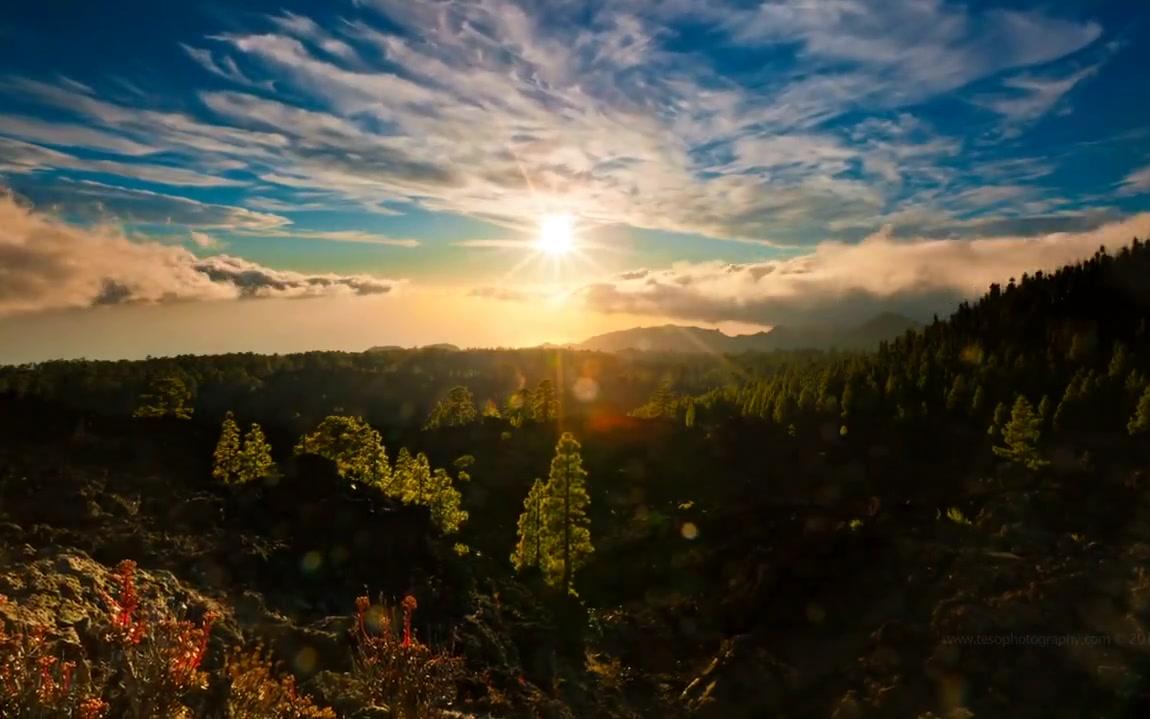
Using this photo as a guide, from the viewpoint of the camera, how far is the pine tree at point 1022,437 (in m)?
74.9

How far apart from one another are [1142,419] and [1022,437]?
1361 centimetres

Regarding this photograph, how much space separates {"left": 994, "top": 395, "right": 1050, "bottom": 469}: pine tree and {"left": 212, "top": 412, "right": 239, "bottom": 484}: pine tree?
3146 inches

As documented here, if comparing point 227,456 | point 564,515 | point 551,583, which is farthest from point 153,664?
point 227,456

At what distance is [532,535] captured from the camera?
5838cm

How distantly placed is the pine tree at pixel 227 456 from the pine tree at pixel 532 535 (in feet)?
77.4

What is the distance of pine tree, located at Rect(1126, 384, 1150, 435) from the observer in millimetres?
76125

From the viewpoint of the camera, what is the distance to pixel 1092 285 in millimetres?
160750

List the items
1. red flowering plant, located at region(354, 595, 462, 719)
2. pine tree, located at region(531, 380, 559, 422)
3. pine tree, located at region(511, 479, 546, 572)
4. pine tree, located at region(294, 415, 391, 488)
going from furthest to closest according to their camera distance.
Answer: pine tree, located at region(531, 380, 559, 422)
pine tree, located at region(294, 415, 391, 488)
pine tree, located at region(511, 479, 546, 572)
red flowering plant, located at region(354, 595, 462, 719)

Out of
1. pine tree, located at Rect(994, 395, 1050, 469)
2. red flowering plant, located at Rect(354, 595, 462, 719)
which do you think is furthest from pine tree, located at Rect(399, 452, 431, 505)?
pine tree, located at Rect(994, 395, 1050, 469)

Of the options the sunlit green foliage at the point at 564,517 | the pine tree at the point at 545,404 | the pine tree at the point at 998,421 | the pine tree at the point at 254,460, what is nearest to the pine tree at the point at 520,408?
the pine tree at the point at 545,404

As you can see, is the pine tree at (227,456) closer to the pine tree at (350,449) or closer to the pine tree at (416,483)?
the pine tree at (350,449)

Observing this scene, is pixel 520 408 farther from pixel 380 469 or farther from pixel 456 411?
pixel 380 469

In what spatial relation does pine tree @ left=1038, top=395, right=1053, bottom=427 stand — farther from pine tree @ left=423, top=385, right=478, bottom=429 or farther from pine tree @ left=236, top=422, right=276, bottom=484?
pine tree @ left=423, top=385, right=478, bottom=429

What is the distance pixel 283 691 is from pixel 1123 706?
3017 centimetres
